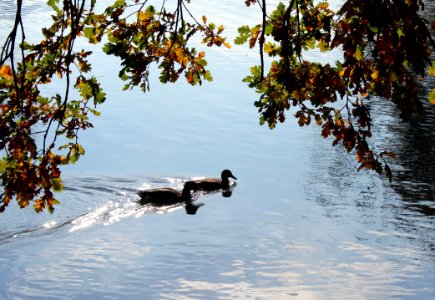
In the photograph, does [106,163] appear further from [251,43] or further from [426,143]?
[251,43]

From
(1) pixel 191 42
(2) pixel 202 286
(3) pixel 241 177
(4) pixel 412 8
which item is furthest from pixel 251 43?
(1) pixel 191 42

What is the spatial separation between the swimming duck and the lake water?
0.59ft

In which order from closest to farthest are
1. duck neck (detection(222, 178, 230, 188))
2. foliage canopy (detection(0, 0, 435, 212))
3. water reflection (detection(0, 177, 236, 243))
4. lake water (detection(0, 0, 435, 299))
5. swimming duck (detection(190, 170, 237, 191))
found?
foliage canopy (detection(0, 0, 435, 212))
lake water (detection(0, 0, 435, 299))
water reflection (detection(0, 177, 236, 243))
duck neck (detection(222, 178, 230, 188))
swimming duck (detection(190, 170, 237, 191))

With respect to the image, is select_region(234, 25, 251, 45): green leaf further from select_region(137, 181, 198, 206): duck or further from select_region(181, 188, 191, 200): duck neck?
select_region(181, 188, 191, 200): duck neck

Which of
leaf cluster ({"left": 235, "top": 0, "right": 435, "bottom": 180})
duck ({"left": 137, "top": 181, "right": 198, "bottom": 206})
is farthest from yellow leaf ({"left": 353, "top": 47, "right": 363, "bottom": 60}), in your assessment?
duck ({"left": 137, "top": 181, "right": 198, "bottom": 206})

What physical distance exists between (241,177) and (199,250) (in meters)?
4.07

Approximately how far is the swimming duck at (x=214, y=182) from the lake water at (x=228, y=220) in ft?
0.59

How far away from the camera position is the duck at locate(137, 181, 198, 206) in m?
14.1

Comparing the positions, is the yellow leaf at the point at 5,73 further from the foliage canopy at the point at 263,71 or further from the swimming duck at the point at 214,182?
the swimming duck at the point at 214,182

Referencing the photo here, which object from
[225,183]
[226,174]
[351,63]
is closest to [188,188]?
[225,183]

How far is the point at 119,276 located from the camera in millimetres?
10695

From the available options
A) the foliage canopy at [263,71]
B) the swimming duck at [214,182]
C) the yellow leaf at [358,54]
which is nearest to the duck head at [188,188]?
the swimming duck at [214,182]

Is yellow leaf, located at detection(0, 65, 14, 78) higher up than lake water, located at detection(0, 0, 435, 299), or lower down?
higher up

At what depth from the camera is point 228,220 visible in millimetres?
13414
